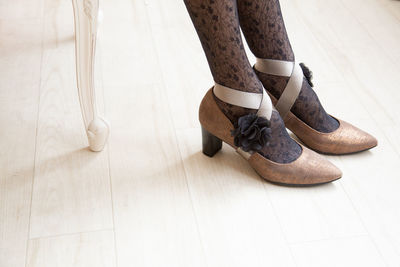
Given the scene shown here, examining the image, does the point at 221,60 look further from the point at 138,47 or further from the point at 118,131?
the point at 138,47

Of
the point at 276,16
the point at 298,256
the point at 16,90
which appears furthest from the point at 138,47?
the point at 298,256

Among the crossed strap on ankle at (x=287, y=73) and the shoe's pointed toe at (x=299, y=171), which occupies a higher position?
the crossed strap on ankle at (x=287, y=73)

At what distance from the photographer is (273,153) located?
109 centimetres

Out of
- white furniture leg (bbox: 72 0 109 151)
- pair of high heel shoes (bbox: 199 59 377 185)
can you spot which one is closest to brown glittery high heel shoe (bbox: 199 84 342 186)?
pair of high heel shoes (bbox: 199 59 377 185)

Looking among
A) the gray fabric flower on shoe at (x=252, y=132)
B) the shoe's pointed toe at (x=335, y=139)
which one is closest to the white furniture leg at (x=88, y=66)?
the gray fabric flower on shoe at (x=252, y=132)

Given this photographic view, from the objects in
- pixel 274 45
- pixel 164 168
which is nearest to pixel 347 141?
pixel 274 45

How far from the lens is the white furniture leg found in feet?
3.14

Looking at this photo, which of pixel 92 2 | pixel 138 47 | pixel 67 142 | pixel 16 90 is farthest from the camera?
pixel 138 47

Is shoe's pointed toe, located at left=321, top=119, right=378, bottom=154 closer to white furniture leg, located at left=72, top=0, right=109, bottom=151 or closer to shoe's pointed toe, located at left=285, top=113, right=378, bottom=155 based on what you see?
shoe's pointed toe, located at left=285, top=113, right=378, bottom=155

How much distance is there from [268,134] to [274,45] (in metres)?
0.20

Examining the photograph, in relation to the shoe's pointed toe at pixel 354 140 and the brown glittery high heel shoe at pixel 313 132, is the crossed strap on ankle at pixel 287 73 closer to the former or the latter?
the brown glittery high heel shoe at pixel 313 132

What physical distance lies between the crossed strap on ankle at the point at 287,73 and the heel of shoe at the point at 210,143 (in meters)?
0.16

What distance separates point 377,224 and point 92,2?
2.31 ft

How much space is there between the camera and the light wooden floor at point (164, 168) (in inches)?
38.5
